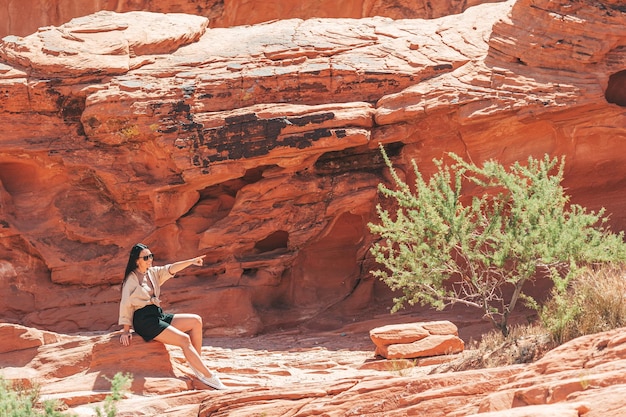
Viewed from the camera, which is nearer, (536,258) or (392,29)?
(536,258)

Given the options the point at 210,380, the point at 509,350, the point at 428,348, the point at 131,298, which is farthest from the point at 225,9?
the point at 509,350

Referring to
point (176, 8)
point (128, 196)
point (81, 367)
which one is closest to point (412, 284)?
point (81, 367)

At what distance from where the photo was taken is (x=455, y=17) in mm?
16562

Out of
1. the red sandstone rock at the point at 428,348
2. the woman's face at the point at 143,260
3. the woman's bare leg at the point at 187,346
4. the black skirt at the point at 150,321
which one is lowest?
the red sandstone rock at the point at 428,348

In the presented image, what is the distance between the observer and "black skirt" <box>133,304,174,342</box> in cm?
1002

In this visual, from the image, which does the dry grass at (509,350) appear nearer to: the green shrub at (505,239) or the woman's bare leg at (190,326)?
the green shrub at (505,239)

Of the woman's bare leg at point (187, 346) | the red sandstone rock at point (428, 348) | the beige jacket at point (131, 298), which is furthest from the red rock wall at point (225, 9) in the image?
the woman's bare leg at point (187, 346)

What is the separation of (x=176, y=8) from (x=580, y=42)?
37.4ft

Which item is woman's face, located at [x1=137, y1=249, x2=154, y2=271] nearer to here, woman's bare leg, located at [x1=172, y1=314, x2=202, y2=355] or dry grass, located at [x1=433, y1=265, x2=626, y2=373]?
woman's bare leg, located at [x1=172, y1=314, x2=202, y2=355]

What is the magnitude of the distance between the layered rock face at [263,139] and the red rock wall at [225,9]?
6548 millimetres

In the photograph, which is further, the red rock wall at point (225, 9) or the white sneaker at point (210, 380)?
the red rock wall at point (225, 9)

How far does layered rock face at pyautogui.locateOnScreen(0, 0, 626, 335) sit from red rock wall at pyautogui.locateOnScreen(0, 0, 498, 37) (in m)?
6.55

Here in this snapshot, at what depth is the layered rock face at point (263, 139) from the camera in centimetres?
1460

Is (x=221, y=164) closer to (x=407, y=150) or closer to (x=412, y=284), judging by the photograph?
(x=407, y=150)
